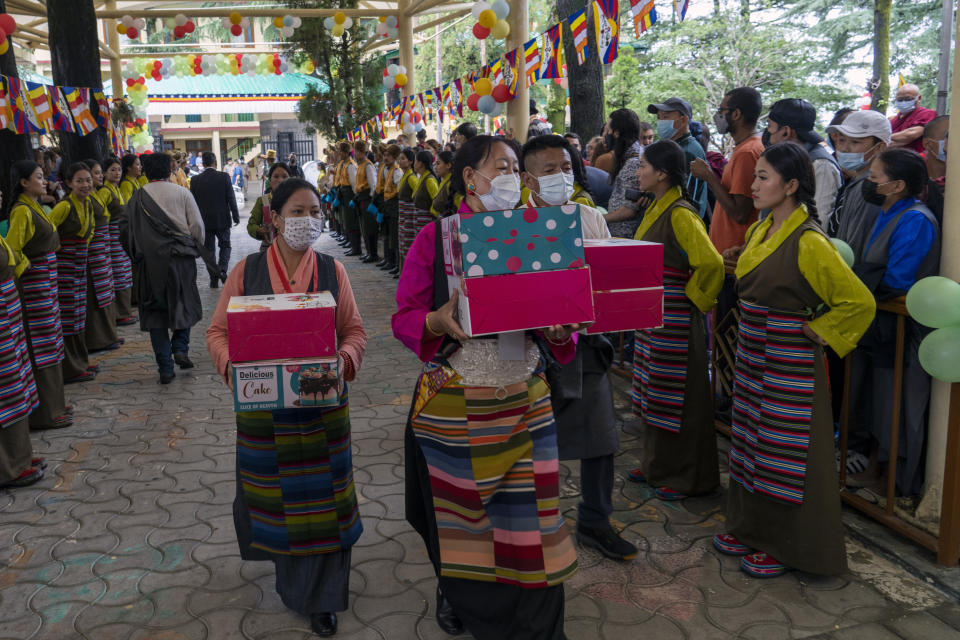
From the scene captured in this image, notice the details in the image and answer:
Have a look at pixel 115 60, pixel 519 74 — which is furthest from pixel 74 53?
pixel 115 60

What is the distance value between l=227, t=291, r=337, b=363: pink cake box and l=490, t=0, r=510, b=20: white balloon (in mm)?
7402

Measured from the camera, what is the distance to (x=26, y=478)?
4.65 metres

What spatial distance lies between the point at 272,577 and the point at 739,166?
3772 mm

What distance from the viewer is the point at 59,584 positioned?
353 centimetres

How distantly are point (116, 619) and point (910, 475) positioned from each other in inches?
143

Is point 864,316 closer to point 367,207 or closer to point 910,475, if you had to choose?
point 910,475

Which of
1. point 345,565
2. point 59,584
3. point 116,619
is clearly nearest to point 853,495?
point 345,565

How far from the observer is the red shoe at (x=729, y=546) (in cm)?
365

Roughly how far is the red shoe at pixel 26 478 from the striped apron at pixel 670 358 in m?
3.50

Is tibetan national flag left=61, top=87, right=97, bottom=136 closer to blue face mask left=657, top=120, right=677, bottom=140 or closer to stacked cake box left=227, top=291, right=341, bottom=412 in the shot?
blue face mask left=657, top=120, right=677, bottom=140

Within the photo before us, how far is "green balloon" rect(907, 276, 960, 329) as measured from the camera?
3.28 metres

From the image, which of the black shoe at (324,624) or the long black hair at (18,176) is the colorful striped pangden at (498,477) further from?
the long black hair at (18,176)

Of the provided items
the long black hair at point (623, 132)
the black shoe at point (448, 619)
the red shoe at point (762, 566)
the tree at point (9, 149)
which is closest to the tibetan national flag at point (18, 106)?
the tree at point (9, 149)

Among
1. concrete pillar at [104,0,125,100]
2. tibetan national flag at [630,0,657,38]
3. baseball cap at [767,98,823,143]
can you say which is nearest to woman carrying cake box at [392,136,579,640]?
baseball cap at [767,98,823,143]
